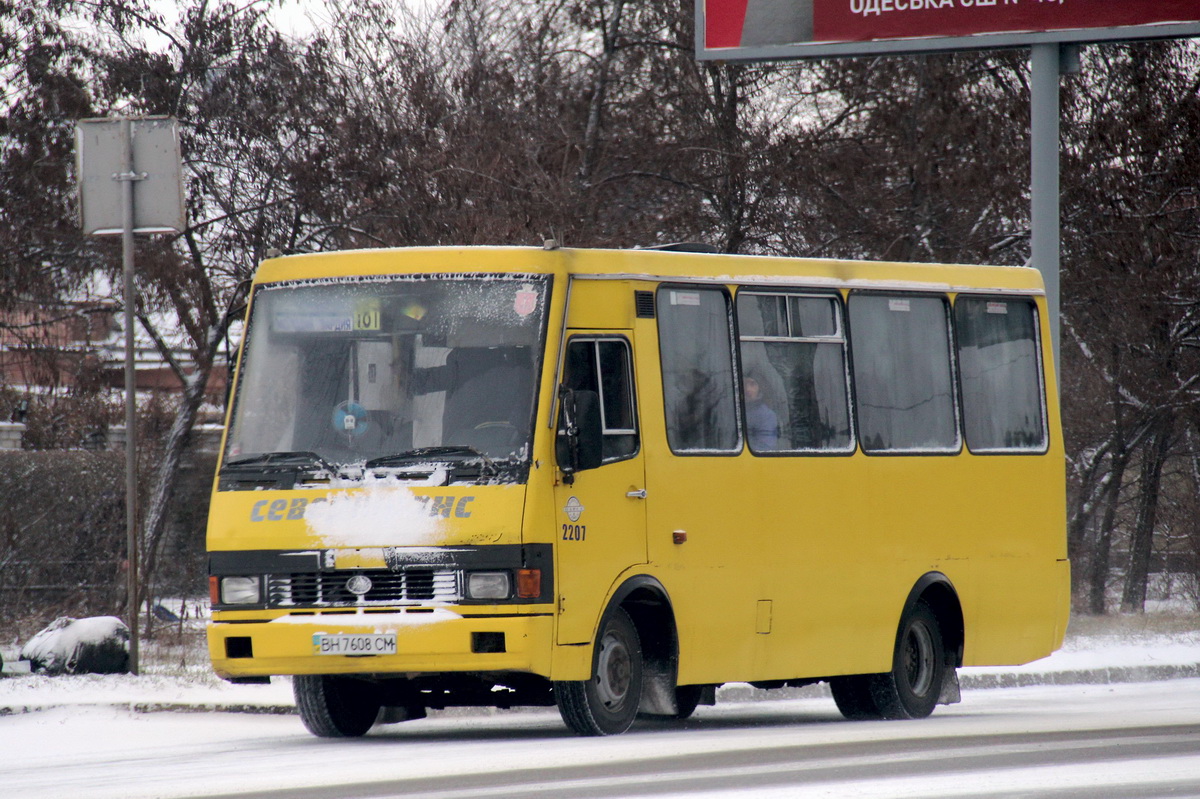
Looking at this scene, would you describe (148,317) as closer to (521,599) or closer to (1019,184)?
(1019,184)

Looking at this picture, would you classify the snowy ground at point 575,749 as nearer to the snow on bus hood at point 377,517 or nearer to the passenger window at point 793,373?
the snow on bus hood at point 377,517

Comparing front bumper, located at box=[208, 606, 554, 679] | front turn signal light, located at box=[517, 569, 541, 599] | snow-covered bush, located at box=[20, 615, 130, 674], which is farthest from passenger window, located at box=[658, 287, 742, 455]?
snow-covered bush, located at box=[20, 615, 130, 674]

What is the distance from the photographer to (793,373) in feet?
44.1

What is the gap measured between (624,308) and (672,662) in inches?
84.6

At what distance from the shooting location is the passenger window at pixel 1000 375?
1493 centimetres

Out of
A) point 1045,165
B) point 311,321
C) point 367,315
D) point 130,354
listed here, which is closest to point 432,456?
point 367,315

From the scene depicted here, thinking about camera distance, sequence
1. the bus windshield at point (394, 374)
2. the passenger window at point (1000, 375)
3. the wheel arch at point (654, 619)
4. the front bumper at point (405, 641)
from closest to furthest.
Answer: the front bumper at point (405, 641) → the bus windshield at point (394, 374) → the wheel arch at point (654, 619) → the passenger window at point (1000, 375)

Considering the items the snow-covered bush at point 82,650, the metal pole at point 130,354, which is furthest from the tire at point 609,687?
the snow-covered bush at point 82,650

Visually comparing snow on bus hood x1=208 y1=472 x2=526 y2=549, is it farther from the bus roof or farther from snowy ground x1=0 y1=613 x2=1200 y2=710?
snowy ground x1=0 y1=613 x2=1200 y2=710

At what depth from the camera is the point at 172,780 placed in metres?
9.76

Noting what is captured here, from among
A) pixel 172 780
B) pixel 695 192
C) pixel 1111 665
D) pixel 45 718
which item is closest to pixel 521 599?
pixel 172 780

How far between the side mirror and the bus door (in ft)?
0.38

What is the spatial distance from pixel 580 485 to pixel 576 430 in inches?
14.4

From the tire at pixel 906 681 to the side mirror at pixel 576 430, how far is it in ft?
12.0
